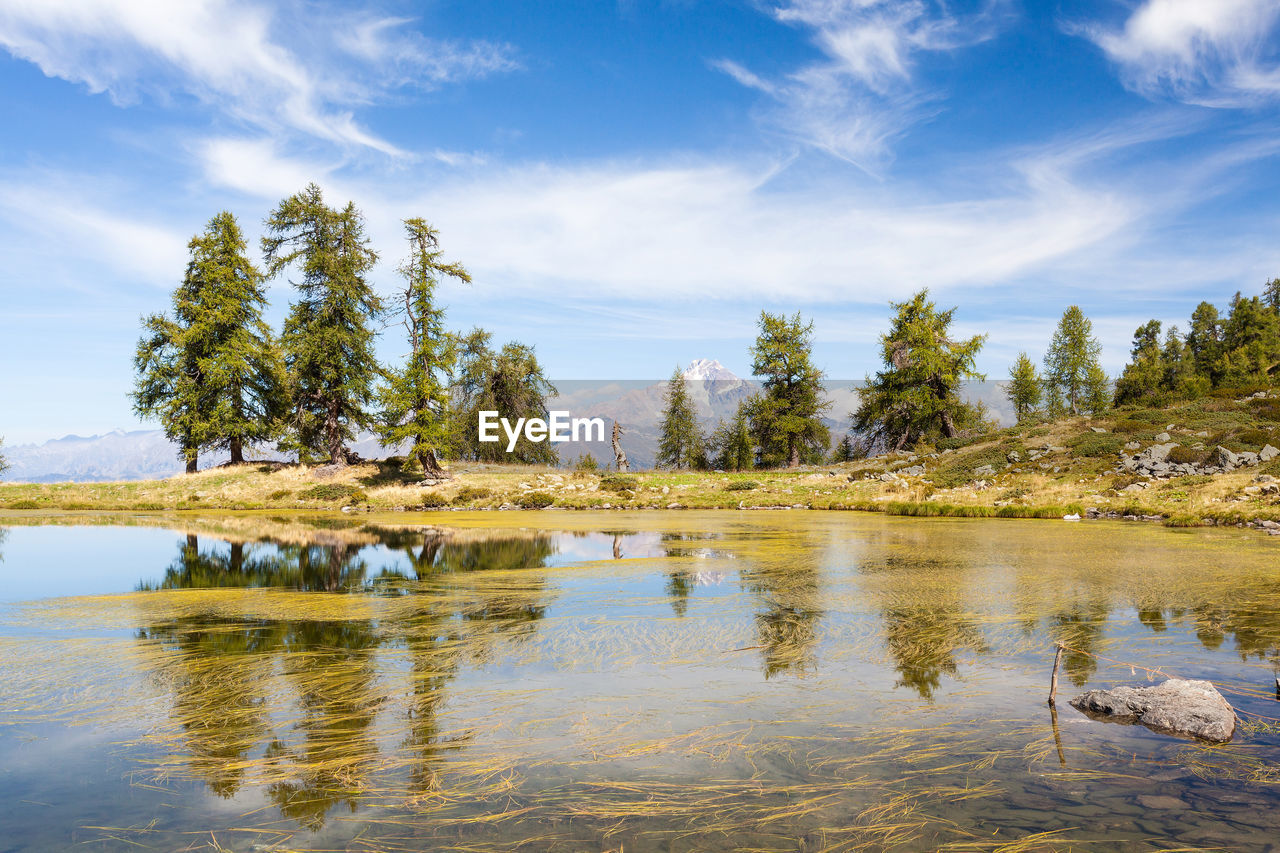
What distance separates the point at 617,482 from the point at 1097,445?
24.4m

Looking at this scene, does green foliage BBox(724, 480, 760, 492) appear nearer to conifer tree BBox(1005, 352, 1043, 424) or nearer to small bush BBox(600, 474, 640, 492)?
small bush BBox(600, 474, 640, 492)

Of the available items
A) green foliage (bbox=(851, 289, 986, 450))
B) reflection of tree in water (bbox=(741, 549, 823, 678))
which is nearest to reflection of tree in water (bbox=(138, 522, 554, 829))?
reflection of tree in water (bbox=(741, 549, 823, 678))

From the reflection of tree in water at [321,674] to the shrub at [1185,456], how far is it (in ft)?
94.8

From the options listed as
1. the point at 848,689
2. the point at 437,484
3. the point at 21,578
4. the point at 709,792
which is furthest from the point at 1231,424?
the point at 21,578

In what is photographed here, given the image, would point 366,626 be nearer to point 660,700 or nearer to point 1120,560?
point 660,700

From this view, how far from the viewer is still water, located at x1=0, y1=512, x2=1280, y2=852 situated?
12.7 ft

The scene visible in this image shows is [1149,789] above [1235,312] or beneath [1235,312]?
beneath

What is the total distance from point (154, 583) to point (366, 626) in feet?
22.0

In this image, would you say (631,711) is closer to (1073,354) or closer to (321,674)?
(321,674)

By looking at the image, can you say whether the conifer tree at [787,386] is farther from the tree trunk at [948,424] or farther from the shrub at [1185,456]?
the shrub at [1185,456]

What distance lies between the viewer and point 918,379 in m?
48.9

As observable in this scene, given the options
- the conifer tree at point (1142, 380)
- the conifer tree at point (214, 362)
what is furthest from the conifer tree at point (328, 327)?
the conifer tree at point (1142, 380)

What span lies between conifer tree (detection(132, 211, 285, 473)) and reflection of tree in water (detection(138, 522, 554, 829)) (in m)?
31.5

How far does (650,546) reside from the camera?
60.4 feet
